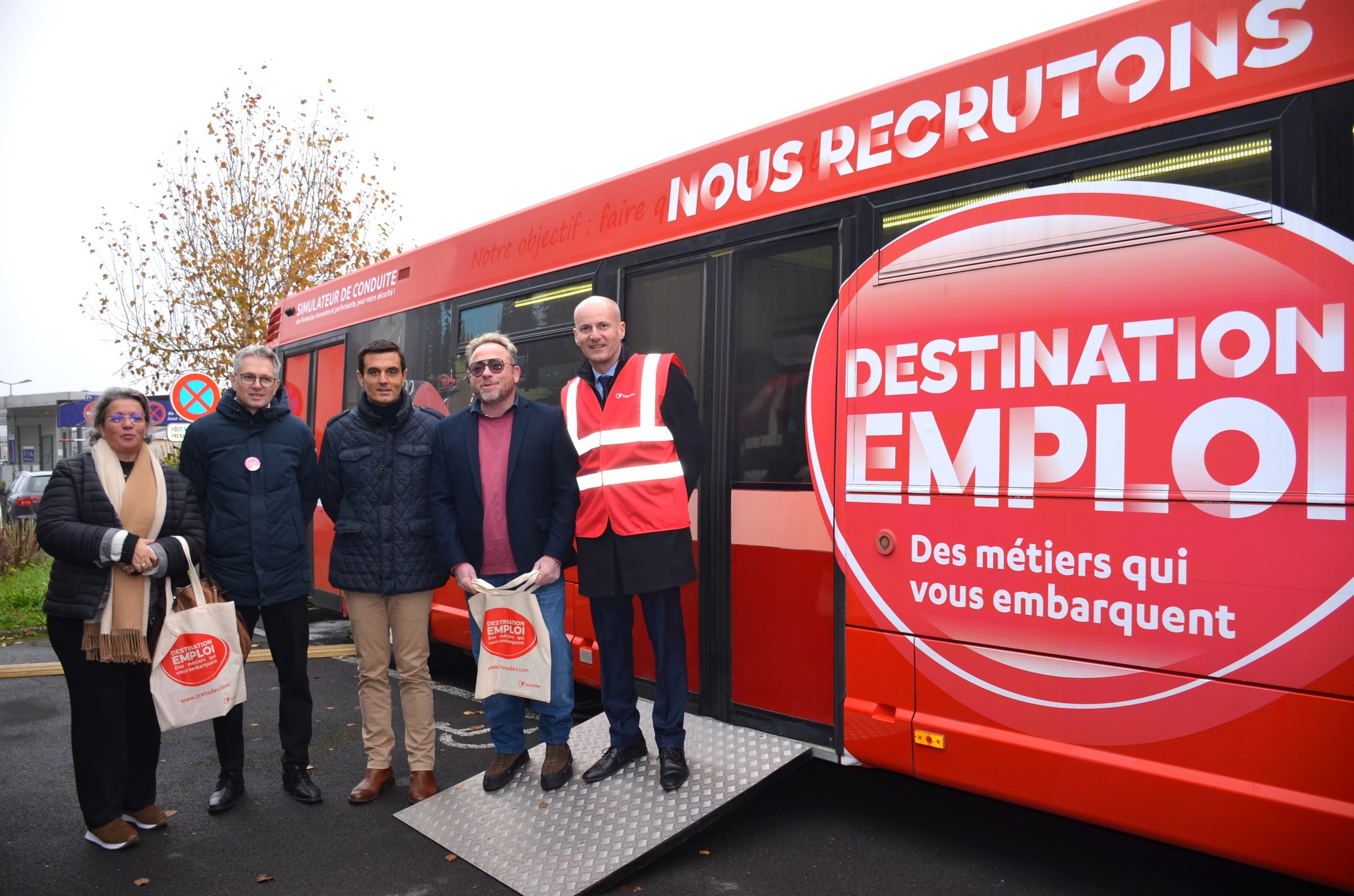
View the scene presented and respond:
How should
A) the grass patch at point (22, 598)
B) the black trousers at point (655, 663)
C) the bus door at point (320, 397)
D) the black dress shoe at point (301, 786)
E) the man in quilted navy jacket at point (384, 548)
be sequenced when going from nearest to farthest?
the black trousers at point (655, 663) < the man in quilted navy jacket at point (384, 548) < the black dress shoe at point (301, 786) < the bus door at point (320, 397) < the grass patch at point (22, 598)

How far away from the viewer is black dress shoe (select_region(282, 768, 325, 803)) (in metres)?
4.19

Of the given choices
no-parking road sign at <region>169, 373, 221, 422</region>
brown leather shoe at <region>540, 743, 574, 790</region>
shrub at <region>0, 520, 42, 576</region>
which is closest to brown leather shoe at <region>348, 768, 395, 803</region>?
brown leather shoe at <region>540, 743, 574, 790</region>

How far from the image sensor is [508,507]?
395cm

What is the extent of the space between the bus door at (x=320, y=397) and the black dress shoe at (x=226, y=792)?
9.31ft

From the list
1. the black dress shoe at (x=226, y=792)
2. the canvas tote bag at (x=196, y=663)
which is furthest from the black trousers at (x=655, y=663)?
the black dress shoe at (x=226, y=792)

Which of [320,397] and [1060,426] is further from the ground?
[320,397]

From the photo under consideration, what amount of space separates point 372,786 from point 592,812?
3.93 ft

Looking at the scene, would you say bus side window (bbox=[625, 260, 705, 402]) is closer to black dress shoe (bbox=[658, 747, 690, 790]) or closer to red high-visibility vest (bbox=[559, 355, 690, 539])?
red high-visibility vest (bbox=[559, 355, 690, 539])

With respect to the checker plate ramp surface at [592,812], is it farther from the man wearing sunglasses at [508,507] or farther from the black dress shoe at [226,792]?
the black dress shoe at [226,792]

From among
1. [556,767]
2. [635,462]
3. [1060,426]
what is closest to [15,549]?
[556,767]

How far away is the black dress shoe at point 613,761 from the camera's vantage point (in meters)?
3.88

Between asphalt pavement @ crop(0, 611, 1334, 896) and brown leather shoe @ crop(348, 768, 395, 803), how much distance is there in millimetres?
43

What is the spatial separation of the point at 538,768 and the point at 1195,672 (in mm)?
2674

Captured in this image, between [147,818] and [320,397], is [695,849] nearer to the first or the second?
[147,818]
